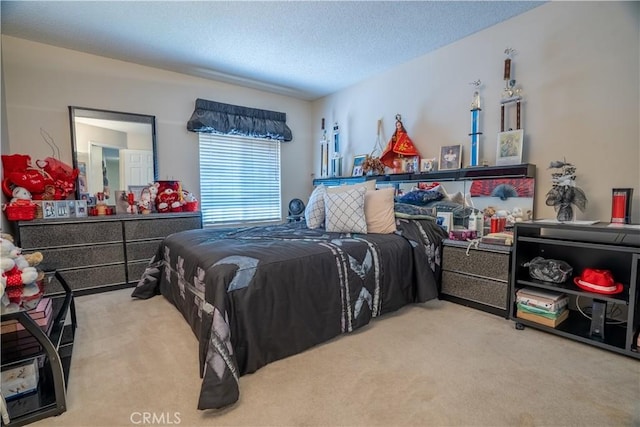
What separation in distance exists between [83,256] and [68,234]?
0.23 m

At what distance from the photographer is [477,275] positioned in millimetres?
2375

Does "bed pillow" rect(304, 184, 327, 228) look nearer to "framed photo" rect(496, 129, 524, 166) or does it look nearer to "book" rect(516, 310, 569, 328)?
"framed photo" rect(496, 129, 524, 166)

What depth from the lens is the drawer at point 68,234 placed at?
8.46 feet

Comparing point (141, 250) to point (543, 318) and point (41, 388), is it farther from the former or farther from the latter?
point (543, 318)

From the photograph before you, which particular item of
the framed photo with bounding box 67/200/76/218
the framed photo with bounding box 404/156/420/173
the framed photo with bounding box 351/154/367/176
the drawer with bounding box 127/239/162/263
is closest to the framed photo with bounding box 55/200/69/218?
the framed photo with bounding box 67/200/76/218

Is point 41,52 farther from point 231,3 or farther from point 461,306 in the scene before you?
point 461,306

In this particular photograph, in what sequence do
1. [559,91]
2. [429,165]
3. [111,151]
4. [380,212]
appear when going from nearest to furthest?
[559,91]
[380,212]
[429,165]
[111,151]

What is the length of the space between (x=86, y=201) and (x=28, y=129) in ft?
2.84

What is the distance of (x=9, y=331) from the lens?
1.45 m

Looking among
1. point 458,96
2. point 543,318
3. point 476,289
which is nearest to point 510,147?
point 458,96

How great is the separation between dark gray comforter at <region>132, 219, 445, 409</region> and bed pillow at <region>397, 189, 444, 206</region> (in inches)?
13.4

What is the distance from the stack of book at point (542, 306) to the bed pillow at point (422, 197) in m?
1.11

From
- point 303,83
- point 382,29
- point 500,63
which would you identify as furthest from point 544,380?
point 303,83

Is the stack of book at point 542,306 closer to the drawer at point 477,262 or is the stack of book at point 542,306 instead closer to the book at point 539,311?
the book at point 539,311
